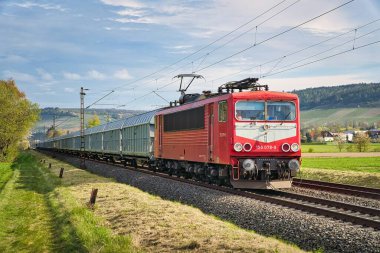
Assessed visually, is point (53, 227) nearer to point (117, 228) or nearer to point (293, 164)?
point (117, 228)

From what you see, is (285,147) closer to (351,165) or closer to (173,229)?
(173,229)

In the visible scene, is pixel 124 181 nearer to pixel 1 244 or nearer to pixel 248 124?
pixel 248 124

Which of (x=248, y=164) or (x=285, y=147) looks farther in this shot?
(x=285, y=147)

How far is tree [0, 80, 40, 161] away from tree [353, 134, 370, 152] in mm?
48947

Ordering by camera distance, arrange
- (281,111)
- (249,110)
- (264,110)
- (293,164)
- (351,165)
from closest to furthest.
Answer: (293,164) < (249,110) < (264,110) < (281,111) < (351,165)

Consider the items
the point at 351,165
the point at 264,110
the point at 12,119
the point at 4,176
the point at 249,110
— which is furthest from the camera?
the point at 12,119

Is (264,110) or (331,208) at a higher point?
(264,110)

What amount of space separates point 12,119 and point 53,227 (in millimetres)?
49880

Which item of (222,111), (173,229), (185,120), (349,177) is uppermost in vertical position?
(222,111)

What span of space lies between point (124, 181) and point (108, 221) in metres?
13.8

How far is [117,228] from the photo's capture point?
12891 mm

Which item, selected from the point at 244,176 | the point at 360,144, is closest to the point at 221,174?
the point at 244,176

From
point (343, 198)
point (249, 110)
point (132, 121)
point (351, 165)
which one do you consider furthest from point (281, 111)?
point (351, 165)

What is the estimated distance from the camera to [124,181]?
27875mm
